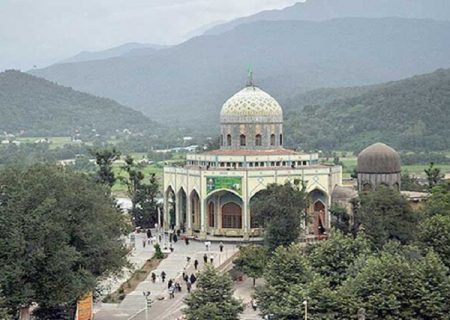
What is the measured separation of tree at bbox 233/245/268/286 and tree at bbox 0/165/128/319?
6.63 meters

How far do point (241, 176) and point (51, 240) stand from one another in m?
20.4

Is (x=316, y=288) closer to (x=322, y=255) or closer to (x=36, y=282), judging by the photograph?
(x=322, y=255)

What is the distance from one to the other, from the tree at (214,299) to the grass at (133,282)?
8791 mm

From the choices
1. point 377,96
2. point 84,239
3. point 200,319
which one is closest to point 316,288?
point 200,319

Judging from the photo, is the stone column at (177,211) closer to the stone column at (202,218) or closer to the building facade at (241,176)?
the building facade at (241,176)

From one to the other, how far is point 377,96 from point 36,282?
126784 millimetres

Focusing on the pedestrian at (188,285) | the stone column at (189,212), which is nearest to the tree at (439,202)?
the pedestrian at (188,285)

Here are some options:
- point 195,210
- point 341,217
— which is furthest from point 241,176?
point 341,217

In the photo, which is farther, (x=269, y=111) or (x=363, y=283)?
(x=269, y=111)

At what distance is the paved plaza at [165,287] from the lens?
39.0m

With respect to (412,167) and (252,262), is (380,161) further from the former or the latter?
(412,167)

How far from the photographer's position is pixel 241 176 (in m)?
54.2

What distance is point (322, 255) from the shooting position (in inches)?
1463

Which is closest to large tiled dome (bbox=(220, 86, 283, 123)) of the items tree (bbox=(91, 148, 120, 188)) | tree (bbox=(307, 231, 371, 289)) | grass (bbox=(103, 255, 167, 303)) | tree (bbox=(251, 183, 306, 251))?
tree (bbox=(91, 148, 120, 188))
